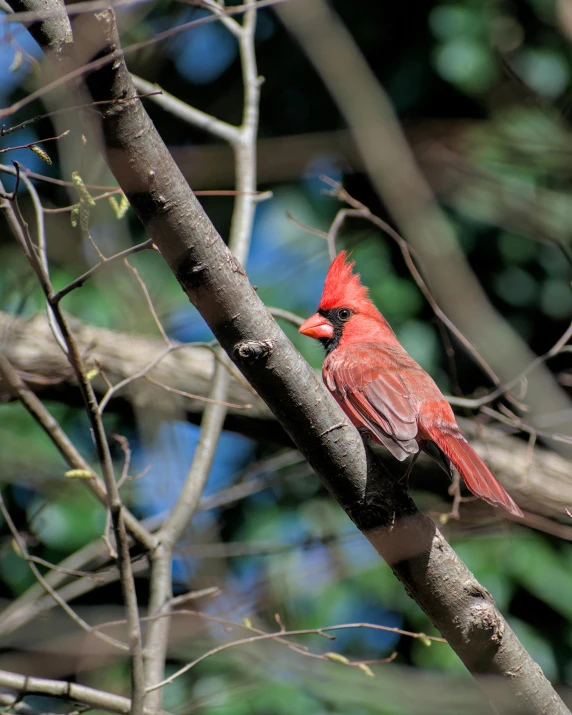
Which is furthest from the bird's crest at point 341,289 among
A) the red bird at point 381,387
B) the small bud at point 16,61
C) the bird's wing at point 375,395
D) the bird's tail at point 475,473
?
the small bud at point 16,61

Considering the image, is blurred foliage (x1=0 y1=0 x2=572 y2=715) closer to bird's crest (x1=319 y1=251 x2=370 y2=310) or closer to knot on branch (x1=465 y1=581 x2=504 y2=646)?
bird's crest (x1=319 y1=251 x2=370 y2=310)

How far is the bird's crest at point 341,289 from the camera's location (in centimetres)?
349

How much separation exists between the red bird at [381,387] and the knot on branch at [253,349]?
2.93 ft

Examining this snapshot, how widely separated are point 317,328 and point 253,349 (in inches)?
66.5

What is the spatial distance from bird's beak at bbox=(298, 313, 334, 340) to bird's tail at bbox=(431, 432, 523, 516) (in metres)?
0.86

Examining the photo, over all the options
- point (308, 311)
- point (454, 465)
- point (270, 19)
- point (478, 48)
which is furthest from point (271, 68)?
point (454, 465)

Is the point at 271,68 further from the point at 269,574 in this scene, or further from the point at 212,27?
the point at 269,574

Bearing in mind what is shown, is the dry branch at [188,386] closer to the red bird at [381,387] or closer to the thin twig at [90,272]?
the red bird at [381,387]

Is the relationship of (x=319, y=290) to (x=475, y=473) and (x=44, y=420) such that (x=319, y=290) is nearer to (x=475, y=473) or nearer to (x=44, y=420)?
(x=475, y=473)

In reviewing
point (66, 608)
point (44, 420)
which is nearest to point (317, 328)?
point (44, 420)

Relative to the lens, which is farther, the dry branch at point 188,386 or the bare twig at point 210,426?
the dry branch at point 188,386

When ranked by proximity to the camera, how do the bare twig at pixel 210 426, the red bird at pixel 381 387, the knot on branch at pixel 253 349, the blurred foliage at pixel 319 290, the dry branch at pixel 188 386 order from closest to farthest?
the knot on branch at pixel 253 349
the bare twig at pixel 210 426
the red bird at pixel 381 387
the blurred foliage at pixel 319 290
the dry branch at pixel 188 386

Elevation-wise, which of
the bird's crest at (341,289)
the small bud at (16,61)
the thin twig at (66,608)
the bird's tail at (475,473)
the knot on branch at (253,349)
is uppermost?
the small bud at (16,61)

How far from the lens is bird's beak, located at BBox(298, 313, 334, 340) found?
11.2 ft
